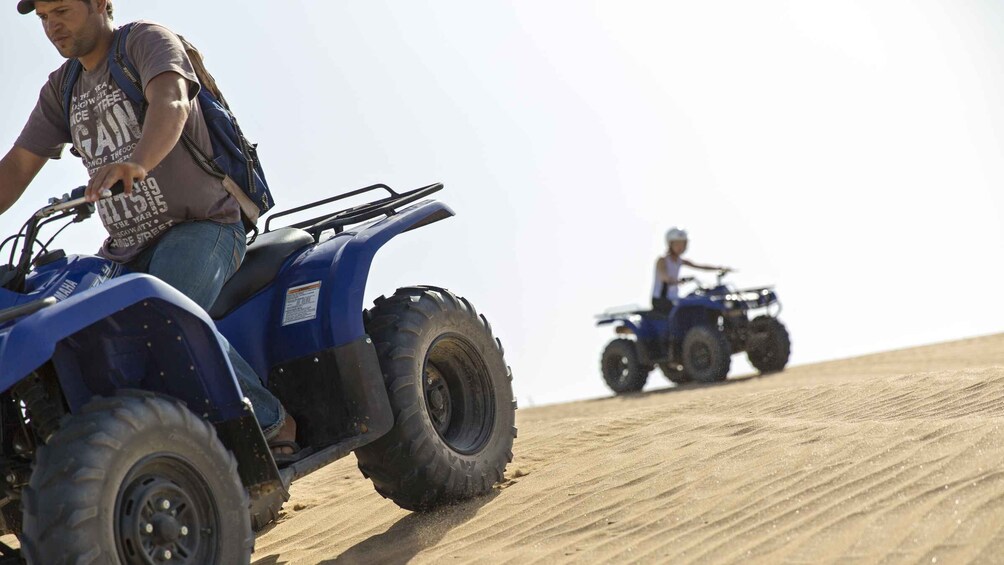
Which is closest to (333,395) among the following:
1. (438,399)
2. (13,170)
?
(438,399)

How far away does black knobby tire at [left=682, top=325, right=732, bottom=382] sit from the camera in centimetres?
1479

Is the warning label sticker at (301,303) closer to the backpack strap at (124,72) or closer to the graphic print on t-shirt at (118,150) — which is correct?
the graphic print on t-shirt at (118,150)

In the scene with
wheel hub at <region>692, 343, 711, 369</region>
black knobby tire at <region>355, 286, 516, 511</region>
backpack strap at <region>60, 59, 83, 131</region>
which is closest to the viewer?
backpack strap at <region>60, 59, 83, 131</region>

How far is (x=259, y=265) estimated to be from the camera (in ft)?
15.4

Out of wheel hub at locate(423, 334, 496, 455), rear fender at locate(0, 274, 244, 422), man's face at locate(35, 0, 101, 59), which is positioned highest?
man's face at locate(35, 0, 101, 59)

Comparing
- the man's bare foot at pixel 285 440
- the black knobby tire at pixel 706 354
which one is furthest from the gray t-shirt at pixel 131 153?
the black knobby tire at pixel 706 354

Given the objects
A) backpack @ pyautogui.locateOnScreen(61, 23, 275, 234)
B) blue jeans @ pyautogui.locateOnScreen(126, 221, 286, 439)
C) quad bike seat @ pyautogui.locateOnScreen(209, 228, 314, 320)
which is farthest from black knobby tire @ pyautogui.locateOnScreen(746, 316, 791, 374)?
blue jeans @ pyautogui.locateOnScreen(126, 221, 286, 439)

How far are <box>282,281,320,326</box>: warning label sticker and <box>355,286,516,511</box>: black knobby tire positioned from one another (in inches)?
16.6

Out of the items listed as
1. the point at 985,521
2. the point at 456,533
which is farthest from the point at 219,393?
the point at 985,521

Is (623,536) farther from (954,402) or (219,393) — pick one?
(954,402)

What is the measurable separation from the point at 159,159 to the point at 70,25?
662 mm

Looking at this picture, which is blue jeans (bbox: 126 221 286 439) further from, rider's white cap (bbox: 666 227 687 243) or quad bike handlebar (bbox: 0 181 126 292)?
rider's white cap (bbox: 666 227 687 243)

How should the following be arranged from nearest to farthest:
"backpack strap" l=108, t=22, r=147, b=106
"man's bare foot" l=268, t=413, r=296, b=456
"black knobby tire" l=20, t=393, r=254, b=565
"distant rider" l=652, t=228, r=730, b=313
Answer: "black knobby tire" l=20, t=393, r=254, b=565
"backpack strap" l=108, t=22, r=147, b=106
"man's bare foot" l=268, t=413, r=296, b=456
"distant rider" l=652, t=228, r=730, b=313

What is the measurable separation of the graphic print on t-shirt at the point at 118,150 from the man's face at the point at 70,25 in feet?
A: 0.54
